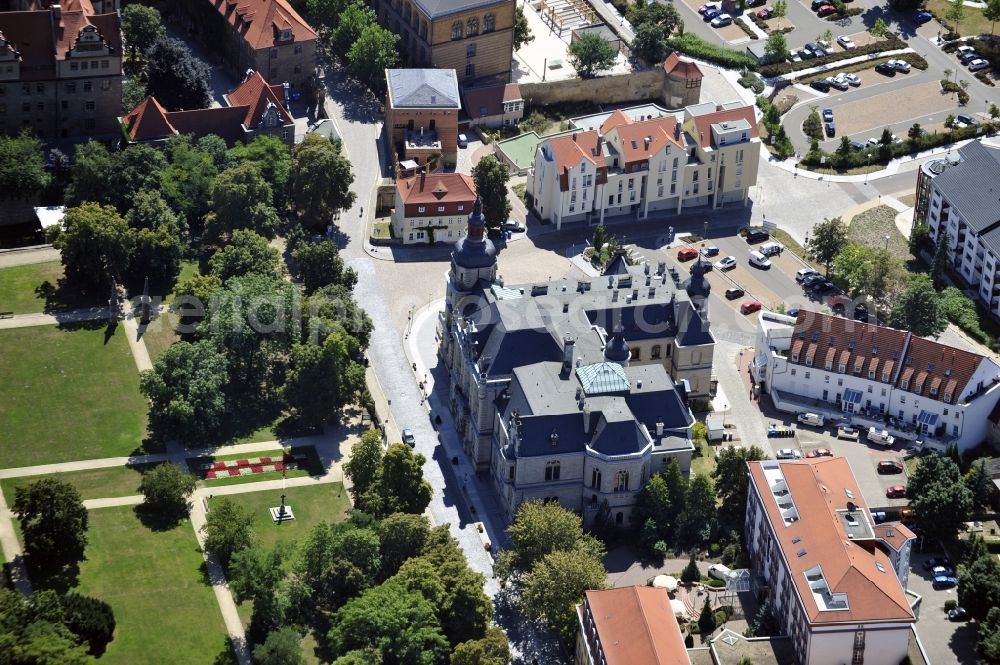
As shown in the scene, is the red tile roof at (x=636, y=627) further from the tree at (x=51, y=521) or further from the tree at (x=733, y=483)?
the tree at (x=51, y=521)

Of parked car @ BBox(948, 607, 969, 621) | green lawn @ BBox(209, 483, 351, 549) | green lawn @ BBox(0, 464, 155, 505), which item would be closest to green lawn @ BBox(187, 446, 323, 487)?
green lawn @ BBox(209, 483, 351, 549)

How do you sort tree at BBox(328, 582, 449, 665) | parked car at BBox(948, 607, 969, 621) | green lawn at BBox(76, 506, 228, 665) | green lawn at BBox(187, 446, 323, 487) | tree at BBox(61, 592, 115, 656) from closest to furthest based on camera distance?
tree at BBox(61, 592, 115, 656), tree at BBox(328, 582, 449, 665), green lawn at BBox(76, 506, 228, 665), parked car at BBox(948, 607, 969, 621), green lawn at BBox(187, 446, 323, 487)

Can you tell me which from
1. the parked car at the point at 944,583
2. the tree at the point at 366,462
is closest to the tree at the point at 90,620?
the tree at the point at 366,462

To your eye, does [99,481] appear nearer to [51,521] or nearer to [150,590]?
[51,521]

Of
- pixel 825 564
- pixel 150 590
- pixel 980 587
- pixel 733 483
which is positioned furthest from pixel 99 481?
pixel 980 587

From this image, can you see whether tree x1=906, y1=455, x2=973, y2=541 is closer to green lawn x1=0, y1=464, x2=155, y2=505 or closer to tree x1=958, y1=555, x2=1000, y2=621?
tree x1=958, y1=555, x2=1000, y2=621

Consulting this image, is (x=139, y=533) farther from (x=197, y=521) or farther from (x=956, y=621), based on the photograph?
(x=956, y=621)

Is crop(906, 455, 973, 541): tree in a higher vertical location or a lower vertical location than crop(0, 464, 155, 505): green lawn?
higher
